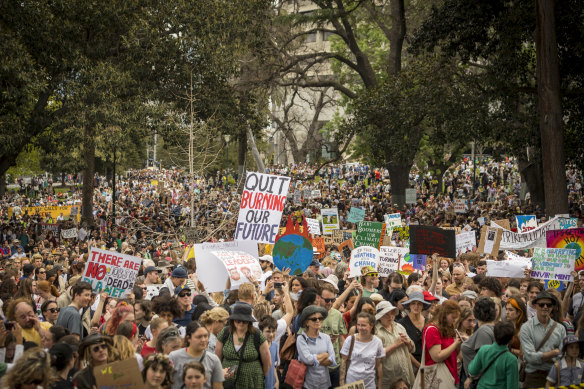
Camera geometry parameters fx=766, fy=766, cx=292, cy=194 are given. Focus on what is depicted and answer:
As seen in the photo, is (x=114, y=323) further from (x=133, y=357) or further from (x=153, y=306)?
(x=133, y=357)

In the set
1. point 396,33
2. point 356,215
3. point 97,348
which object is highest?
point 396,33

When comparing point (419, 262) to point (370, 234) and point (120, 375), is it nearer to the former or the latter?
point (370, 234)

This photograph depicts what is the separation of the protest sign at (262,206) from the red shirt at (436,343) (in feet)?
18.0

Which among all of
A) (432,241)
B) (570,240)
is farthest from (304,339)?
(570,240)

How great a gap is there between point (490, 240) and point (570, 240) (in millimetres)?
4229

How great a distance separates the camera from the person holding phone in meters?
7.36

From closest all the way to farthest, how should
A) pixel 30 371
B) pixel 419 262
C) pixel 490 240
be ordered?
pixel 30 371, pixel 419 262, pixel 490 240

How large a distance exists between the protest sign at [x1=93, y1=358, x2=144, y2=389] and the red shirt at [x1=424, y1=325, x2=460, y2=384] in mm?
2884

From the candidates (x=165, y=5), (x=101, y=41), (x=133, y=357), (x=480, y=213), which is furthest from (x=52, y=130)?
(x=133, y=357)

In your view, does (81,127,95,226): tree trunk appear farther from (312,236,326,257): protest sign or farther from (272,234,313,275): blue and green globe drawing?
(272,234,313,275): blue and green globe drawing

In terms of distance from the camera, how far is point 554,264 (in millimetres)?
10750

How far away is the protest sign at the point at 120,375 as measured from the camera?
19.2 feet

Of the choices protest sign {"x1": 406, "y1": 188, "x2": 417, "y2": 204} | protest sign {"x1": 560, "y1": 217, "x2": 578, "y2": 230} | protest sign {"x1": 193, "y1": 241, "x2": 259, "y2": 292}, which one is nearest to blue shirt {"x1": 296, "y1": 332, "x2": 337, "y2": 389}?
protest sign {"x1": 193, "y1": 241, "x2": 259, "y2": 292}

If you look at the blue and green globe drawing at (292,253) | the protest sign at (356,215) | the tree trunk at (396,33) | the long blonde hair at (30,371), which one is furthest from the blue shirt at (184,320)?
the tree trunk at (396,33)
